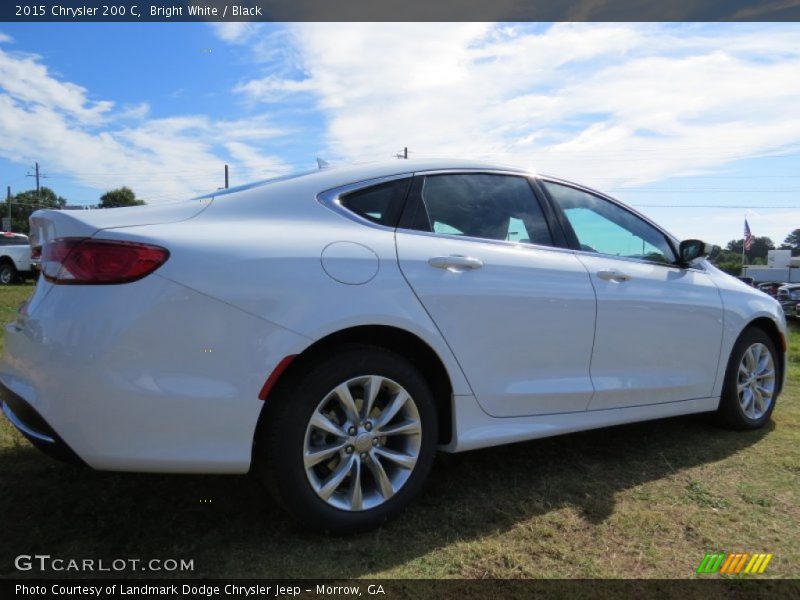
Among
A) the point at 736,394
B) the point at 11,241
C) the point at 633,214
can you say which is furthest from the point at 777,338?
the point at 11,241

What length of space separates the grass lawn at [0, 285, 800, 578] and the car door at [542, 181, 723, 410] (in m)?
0.46

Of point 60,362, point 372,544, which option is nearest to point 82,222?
point 60,362

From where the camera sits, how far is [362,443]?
250 cm

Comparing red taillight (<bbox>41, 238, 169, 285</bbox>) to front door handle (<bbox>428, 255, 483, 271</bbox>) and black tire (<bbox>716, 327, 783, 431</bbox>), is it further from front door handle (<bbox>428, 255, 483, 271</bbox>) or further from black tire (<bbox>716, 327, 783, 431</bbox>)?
black tire (<bbox>716, 327, 783, 431</bbox>)

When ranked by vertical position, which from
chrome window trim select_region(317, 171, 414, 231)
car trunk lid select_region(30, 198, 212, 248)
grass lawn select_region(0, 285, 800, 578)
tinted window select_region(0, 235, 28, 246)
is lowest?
grass lawn select_region(0, 285, 800, 578)

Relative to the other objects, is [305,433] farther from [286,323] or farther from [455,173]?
[455,173]

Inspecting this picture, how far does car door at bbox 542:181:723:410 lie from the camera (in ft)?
10.8

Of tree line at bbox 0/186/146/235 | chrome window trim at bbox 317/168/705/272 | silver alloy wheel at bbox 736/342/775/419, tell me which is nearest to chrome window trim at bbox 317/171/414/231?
chrome window trim at bbox 317/168/705/272

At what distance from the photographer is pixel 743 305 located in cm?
411

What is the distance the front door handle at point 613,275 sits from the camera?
329cm

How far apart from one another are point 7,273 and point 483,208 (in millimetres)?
21276

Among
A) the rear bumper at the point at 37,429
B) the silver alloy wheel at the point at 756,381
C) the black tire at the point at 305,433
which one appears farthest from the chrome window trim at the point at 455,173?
the rear bumper at the point at 37,429

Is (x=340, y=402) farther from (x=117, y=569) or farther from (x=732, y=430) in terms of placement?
Result: (x=732, y=430)

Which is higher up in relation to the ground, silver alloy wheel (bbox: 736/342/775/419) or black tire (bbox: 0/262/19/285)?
silver alloy wheel (bbox: 736/342/775/419)
